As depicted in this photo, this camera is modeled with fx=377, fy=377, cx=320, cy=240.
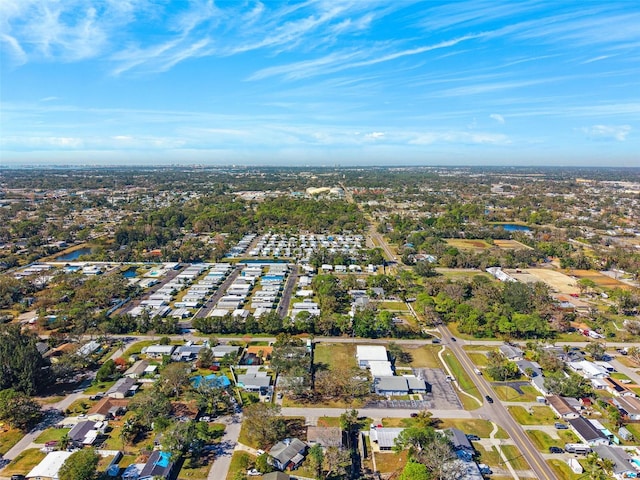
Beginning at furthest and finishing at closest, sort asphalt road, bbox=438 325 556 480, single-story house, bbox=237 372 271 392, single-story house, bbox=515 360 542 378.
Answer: single-story house, bbox=515 360 542 378
single-story house, bbox=237 372 271 392
asphalt road, bbox=438 325 556 480

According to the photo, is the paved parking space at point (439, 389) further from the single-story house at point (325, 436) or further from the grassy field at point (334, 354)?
the single-story house at point (325, 436)

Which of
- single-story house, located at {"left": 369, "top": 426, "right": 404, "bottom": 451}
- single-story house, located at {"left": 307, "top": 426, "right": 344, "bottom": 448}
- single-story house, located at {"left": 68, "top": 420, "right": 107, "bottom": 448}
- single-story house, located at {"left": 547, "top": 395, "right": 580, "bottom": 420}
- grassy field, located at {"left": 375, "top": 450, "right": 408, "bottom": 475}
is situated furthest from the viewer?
single-story house, located at {"left": 547, "top": 395, "right": 580, "bottom": 420}

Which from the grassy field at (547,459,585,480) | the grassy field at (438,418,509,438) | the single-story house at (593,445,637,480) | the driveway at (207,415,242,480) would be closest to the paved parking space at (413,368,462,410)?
the grassy field at (438,418,509,438)

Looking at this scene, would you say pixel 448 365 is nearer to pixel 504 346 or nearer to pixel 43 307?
pixel 504 346

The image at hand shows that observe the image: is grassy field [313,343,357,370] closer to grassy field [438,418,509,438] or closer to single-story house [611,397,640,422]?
grassy field [438,418,509,438]

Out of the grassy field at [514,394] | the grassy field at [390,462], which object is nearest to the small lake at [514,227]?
Answer: the grassy field at [514,394]

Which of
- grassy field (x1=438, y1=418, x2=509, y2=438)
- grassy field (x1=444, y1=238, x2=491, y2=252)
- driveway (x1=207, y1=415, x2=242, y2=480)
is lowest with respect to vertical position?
grassy field (x1=438, y1=418, x2=509, y2=438)

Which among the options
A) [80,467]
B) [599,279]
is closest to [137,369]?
[80,467]
